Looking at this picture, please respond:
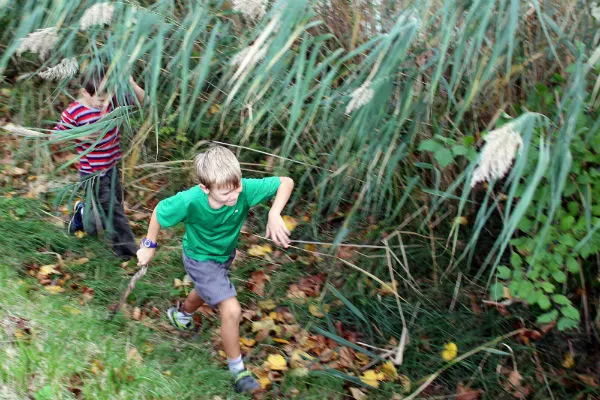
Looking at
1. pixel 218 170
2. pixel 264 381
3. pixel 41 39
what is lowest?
pixel 264 381

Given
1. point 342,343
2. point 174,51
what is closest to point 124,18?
point 174,51

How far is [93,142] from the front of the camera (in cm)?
324

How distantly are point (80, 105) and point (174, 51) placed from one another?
0.55 m

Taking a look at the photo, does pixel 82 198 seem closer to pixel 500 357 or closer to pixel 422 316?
pixel 422 316

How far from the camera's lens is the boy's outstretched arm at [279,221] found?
247cm

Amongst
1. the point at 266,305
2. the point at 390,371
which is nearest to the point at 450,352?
the point at 390,371

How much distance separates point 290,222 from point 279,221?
1.25 meters

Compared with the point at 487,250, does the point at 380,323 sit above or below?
below

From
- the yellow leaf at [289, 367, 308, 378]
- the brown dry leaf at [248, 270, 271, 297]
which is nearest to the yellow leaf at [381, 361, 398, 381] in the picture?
the yellow leaf at [289, 367, 308, 378]

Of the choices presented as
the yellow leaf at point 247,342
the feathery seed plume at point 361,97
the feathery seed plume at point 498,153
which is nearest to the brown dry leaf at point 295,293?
the yellow leaf at point 247,342

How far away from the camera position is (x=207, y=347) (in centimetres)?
314

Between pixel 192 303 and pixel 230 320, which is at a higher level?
pixel 230 320

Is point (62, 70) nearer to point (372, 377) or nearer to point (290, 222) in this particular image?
point (290, 222)

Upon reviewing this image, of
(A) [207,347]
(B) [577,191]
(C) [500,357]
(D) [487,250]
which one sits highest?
(B) [577,191]
